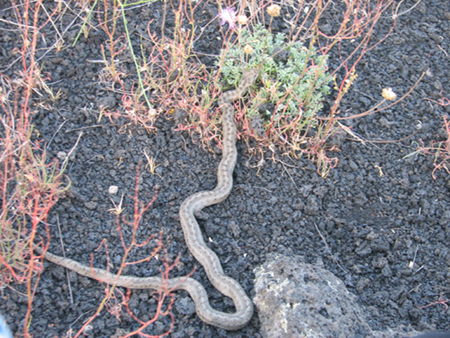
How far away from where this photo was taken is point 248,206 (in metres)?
4.75

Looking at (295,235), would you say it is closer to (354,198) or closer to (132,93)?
Answer: (354,198)

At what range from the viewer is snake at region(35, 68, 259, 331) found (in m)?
3.87

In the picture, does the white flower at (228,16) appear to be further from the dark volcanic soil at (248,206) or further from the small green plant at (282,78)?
the dark volcanic soil at (248,206)

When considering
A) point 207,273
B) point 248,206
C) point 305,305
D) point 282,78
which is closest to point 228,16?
point 282,78

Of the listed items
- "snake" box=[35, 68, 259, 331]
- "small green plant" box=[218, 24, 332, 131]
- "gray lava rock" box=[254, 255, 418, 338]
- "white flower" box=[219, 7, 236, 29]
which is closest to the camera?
"gray lava rock" box=[254, 255, 418, 338]

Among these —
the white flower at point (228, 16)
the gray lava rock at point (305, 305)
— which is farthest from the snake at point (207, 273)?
the white flower at point (228, 16)

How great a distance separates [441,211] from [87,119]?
13.1 feet

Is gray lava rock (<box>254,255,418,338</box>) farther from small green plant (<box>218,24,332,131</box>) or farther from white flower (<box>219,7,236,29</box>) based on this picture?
white flower (<box>219,7,236,29</box>)

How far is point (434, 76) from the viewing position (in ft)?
19.5

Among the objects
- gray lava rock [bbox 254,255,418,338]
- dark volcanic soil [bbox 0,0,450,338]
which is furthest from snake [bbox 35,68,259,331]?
gray lava rock [bbox 254,255,418,338]

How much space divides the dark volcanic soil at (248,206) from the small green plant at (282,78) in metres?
0.41

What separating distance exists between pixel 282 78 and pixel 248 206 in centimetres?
164

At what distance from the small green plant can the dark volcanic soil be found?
41 centimetres

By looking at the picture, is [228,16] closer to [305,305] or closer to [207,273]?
[207,273]
